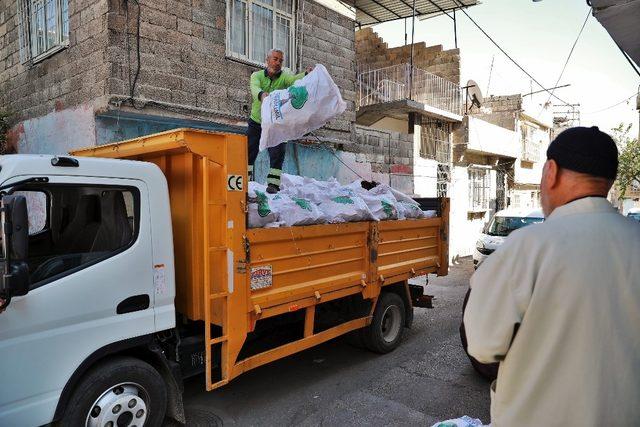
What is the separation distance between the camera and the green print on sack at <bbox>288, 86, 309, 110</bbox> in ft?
13.7

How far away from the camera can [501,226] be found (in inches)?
448

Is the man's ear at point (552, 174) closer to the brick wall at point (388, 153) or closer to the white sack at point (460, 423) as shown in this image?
the white sack at point (460, 423)

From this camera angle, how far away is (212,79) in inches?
287

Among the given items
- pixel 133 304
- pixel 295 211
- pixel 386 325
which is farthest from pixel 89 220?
pixel 386 325

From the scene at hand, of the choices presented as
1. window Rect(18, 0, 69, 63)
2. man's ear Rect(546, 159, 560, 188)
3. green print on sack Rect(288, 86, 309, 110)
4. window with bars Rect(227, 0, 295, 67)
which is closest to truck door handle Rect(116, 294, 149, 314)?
green print on sack Rect(288, 86, 309, 110)

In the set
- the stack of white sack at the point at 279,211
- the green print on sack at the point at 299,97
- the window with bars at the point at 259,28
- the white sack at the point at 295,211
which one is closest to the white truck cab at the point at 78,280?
the stack of white sack at the point at 279,211

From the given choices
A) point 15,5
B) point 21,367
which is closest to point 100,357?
point 21,367

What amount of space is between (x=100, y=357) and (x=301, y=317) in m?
1.84

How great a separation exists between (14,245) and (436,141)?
12467 mm

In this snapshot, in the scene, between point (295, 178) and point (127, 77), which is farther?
point (127, 77)

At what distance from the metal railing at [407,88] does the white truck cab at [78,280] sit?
10.1 m

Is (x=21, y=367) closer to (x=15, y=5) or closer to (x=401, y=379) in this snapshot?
(x=401, y=379)

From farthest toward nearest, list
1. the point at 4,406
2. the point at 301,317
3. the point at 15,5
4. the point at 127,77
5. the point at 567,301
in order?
the point at 15,5
the point at 127,77
the point at 301,317
the point at 4,406
the point at 567,301

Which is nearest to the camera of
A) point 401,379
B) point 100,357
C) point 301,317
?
point 100,357
